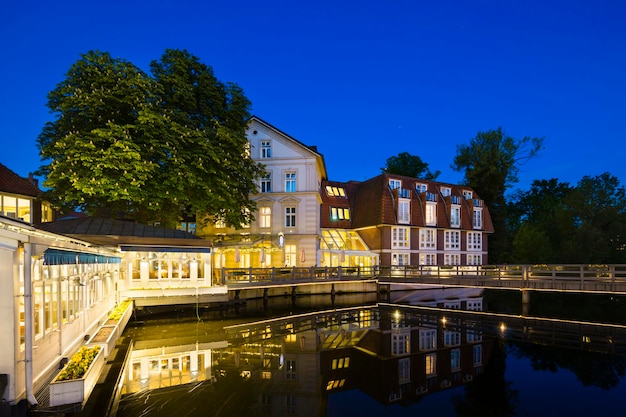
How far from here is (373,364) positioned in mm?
13492

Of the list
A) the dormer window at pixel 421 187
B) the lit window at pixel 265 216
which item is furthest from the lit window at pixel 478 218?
the lit window at pixel 265 216

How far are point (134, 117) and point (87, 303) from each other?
44.1 ft

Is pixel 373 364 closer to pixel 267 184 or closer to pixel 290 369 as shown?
pixel 290 369

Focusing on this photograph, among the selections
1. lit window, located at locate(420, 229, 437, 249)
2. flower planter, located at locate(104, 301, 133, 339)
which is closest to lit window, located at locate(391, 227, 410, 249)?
lit window, located at locate(420, 229, 437, 249)

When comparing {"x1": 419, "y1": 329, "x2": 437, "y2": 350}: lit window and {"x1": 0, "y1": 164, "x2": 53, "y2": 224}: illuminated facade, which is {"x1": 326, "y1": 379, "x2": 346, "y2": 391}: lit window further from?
{"x1": 0, "y1": 164, "x2": 53, "y2": 224}: illuminated facade

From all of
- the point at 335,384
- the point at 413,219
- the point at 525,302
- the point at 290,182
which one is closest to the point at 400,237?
the point at 413,219

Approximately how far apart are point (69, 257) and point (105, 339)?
110 inches

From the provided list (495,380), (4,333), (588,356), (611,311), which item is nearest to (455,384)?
(495,380)

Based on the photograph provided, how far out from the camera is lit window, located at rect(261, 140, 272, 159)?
34.1 metres

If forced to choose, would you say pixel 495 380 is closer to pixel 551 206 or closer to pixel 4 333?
pixel 4 333

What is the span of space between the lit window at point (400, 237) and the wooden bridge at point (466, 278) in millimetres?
4652

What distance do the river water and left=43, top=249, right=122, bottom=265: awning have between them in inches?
147

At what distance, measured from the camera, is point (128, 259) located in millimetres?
19188

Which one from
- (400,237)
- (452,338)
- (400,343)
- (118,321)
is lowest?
(452,338)
